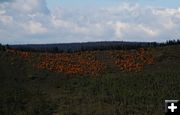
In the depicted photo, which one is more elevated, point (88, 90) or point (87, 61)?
point (87, 61)

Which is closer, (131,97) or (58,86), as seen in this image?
(131,97)

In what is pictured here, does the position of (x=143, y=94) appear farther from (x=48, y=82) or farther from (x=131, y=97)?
(x=48, y=82)

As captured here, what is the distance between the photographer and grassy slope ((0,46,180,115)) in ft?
87.0

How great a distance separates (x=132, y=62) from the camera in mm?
39531

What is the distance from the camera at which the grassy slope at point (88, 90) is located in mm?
26516

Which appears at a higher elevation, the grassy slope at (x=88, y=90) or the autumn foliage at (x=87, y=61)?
the autumn foliage at (x=87, y=61)

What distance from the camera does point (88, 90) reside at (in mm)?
31859

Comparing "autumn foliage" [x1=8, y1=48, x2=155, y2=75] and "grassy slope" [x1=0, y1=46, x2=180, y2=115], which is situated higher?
"autumn foliage" [x1=8, y1=48, x2=155, y2=75]

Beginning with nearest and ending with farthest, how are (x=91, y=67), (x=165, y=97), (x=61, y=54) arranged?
(x=165, y=97)
(x=91, y=67)
(x=61, y=54)

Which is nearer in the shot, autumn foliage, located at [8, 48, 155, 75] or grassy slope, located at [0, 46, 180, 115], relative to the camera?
grassy slope, located at [0, 46, 180, 115]

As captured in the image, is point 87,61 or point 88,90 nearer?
point 88,90

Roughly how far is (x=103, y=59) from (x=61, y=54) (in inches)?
167

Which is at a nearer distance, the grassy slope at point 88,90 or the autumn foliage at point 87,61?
the grassy slope at point 88,90

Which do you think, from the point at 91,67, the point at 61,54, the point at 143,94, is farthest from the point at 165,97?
the point at 61,54
